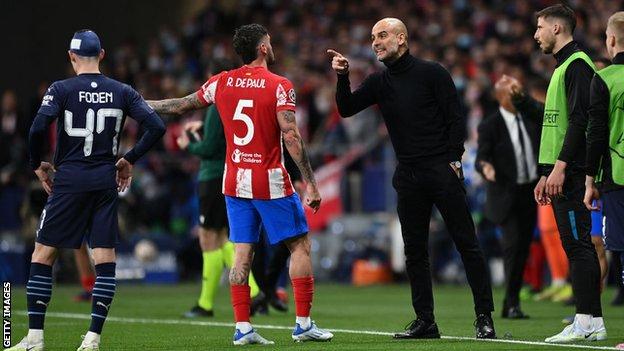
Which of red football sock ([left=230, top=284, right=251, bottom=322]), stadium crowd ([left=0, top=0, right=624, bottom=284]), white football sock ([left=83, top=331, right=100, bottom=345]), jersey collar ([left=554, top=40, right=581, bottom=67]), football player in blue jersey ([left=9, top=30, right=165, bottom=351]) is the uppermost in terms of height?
stadium crowd ([left=0, top=0, right=624, bottom=284])

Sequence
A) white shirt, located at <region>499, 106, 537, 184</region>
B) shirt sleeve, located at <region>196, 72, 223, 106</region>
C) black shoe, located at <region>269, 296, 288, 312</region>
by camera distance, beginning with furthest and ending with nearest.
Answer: black shoe, located at <region>269, 296, 288, 312</region> → white shirt, located at <region>499, 106, 537, 184</region> → shirt sleeve, located at <region>196, 72, 223, 106</region>

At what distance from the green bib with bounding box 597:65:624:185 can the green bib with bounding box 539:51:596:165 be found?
339 millimetres

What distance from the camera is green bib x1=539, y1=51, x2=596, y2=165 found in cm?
919

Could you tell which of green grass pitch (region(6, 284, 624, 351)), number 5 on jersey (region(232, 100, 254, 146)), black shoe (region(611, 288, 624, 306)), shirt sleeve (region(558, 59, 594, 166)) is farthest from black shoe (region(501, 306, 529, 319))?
number 5 on jersey (region(232, 100, 254, 146))

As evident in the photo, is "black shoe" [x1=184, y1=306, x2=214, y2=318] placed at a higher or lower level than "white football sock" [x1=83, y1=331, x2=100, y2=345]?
lower

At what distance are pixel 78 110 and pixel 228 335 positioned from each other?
2.43 meters

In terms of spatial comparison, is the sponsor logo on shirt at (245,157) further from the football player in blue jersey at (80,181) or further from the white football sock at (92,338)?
the white football sock at (92,338)

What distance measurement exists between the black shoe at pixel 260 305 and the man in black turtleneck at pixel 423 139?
142 inches

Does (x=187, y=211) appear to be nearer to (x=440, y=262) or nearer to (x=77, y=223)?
(x=440, y=262)

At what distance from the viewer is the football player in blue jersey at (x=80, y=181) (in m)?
8.96

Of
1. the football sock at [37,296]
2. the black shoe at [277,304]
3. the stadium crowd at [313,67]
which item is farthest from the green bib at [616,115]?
the stadium crowd at [313,67]

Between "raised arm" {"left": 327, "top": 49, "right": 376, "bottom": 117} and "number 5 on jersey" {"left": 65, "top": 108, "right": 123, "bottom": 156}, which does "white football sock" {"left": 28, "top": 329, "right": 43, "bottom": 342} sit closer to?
"number 5 on jersey" {"left": 65, "top": 108, "right": 123, "bottom": 156}

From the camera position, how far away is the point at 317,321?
12266 millimetres

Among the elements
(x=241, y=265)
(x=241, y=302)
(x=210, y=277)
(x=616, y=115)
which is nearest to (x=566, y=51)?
(x=616, y=115)
